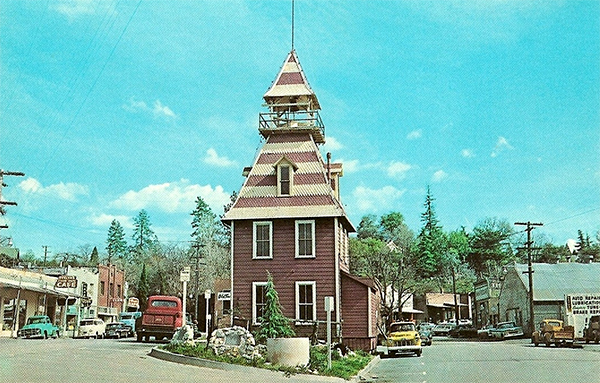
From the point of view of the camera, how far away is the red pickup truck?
1626 inches

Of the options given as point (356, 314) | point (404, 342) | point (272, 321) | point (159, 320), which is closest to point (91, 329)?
point (159, 320)

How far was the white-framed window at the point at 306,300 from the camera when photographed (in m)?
34.3

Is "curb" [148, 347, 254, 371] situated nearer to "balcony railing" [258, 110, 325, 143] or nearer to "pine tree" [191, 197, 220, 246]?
"balcony railing" [258, 110, 325, 143]

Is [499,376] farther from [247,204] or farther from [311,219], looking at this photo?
[247,204]

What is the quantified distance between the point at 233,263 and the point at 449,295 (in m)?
80.1

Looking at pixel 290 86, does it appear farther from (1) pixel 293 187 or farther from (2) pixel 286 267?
(2) pixel 286 267

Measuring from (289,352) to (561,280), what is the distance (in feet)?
157

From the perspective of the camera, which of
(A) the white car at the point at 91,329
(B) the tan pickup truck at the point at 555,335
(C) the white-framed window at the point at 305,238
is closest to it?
(C) the white-framed window at the point at 305,238

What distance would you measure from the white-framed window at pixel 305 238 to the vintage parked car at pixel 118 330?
2488 cm

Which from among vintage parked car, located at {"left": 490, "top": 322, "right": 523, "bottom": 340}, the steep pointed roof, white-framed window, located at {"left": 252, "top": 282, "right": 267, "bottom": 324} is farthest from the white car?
vintage parked car, located at {"left": 490, "top": 322, "right": 523, "bottom": 340}

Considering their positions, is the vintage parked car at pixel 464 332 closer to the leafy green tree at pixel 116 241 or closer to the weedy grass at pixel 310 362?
the weedy grass at pixel 310 362

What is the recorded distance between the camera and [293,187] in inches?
1419

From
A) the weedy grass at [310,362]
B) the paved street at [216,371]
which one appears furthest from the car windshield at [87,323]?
the weedy grass at [310,362]

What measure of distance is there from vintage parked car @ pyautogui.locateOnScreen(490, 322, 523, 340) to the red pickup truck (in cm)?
3177
